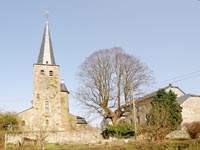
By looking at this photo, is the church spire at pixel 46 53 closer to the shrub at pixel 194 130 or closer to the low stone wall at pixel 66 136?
the low stone wall at pixel 66 136

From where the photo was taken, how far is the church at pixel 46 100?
1528 inches

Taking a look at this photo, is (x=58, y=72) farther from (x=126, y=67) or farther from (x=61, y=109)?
(x=126, y=67)

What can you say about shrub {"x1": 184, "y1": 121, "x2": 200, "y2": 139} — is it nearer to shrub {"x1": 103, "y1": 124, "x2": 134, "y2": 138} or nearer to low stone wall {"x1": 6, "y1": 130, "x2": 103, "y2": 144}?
shrub {"x1": 103, "y1": 124, "x2": 134, "y2": 138}

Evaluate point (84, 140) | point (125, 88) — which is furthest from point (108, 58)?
point (84, 140)

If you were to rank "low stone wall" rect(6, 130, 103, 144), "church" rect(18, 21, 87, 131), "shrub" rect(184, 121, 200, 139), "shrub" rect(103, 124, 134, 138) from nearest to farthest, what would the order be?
"shrub" rect(184, 121, 200, 139)
"low stone wall" rect(6, 130, 103, 144)
"shrub" rect(103, 124, 134, 138)
"church" rect(18, 21, 87, 131)

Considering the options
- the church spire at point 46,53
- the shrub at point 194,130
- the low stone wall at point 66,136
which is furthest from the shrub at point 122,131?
the church spire at point 46,53

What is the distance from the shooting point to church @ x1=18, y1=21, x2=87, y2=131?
38.8m

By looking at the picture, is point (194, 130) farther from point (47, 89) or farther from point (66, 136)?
point (47, 89)

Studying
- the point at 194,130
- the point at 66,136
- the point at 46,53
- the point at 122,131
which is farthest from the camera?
the point at 46,53

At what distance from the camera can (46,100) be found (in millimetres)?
39781

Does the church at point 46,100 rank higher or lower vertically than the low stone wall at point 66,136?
higher

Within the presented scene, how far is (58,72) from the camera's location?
1641 inches

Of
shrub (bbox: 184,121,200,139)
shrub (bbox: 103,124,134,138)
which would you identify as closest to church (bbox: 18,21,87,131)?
Answer: shrub (bbox: 103,124,134,138)

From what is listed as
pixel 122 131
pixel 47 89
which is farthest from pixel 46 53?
pixel 122 131
